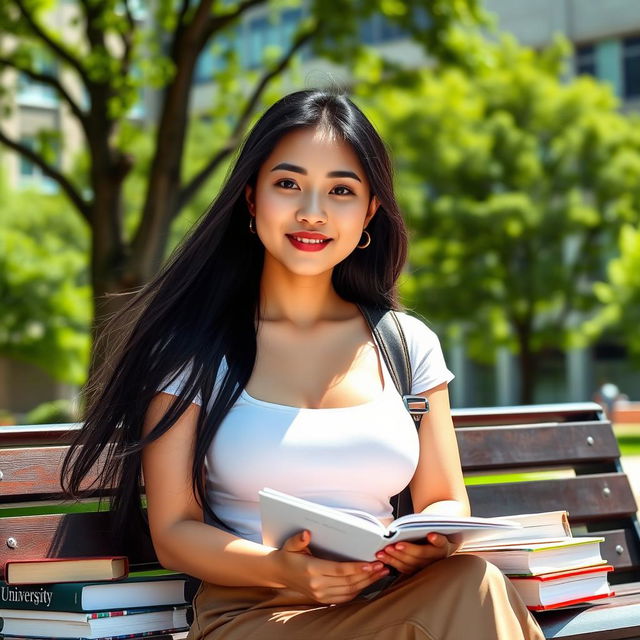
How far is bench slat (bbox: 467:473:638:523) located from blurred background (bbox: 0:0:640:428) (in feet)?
2.83

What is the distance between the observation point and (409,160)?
2580 centimetres

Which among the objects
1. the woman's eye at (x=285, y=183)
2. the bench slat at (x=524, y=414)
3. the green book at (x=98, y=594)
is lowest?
the green book at (x=98, y=594)

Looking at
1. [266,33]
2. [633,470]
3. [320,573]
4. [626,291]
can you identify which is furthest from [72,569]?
[266,33]

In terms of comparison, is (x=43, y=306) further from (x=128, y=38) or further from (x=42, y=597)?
(x=42, y=597)

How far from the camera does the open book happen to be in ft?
8.21

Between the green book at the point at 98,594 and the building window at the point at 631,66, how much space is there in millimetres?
34046

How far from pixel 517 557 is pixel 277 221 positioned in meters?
1.07

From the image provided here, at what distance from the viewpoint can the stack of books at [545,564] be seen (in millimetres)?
3162

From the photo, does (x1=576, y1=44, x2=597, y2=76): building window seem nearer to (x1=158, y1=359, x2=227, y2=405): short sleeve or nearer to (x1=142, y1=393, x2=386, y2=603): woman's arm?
(x1=158, y1=359, x2=227, y2=405): short sleeve

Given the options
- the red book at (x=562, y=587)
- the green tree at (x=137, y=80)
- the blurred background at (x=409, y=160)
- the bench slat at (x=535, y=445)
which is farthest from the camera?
the blurred background at (x=409, y=160)

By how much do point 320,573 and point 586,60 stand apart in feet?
117

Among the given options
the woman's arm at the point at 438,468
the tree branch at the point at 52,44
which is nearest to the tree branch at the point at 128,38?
the tree branch at the point at 52,44

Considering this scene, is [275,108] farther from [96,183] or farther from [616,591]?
[96,183]

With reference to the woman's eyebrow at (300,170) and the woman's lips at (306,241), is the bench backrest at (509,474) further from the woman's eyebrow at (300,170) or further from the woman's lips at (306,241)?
the woman's eyebrow at (300,170)
